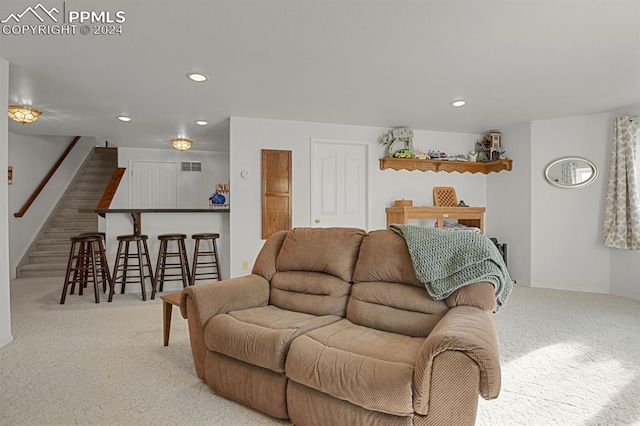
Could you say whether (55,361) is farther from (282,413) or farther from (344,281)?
(344,281)

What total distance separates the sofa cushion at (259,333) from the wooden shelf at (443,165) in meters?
3.57

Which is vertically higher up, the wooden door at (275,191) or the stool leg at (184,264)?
the wooden door at (275,191)

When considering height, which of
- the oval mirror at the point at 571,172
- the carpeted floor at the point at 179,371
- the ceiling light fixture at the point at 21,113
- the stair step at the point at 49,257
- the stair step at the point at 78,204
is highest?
the ceiling light fixture at the point at 21,113

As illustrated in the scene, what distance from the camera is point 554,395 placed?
2088mm

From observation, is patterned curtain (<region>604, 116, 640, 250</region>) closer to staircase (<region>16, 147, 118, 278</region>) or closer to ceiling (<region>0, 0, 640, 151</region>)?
ceiling (<region>0, 0, 640, 151</region>)

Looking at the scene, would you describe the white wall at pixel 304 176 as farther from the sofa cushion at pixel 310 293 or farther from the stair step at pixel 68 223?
the stair step at pixel 68 223

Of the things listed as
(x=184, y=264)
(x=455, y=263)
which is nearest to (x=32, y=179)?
(x=184, y=264)

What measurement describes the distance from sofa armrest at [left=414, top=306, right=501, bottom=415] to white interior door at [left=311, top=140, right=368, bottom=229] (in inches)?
147

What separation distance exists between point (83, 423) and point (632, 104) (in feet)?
19.2

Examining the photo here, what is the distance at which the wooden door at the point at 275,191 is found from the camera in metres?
4.83

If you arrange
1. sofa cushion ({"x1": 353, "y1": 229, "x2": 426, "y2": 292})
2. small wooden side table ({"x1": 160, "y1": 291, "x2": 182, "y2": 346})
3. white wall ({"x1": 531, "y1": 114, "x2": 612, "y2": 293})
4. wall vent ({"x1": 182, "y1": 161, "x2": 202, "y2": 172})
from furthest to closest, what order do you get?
wall vent ({"x1": 182, "y1": 161, "x2": 202, "y2": 172}) → white wall ({"x1": 531, "y1": 114, "x2": 612, "y2": 293}) → small wooden side table ({"x1": 160, "y1": 291, "x2": 182, "y2": 346}) → sofa cushion ({"x1": 353, "y1": 229, "x2": 426, "y2": 292})

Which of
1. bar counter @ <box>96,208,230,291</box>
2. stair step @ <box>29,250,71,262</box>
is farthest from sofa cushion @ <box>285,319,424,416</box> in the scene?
stair step @ <box>29,250,71,262</box>

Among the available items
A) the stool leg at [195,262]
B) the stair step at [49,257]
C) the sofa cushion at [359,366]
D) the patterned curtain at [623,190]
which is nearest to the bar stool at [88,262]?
the stool leg at [195,262]

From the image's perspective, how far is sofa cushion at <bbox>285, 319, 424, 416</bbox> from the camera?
1.45 m
